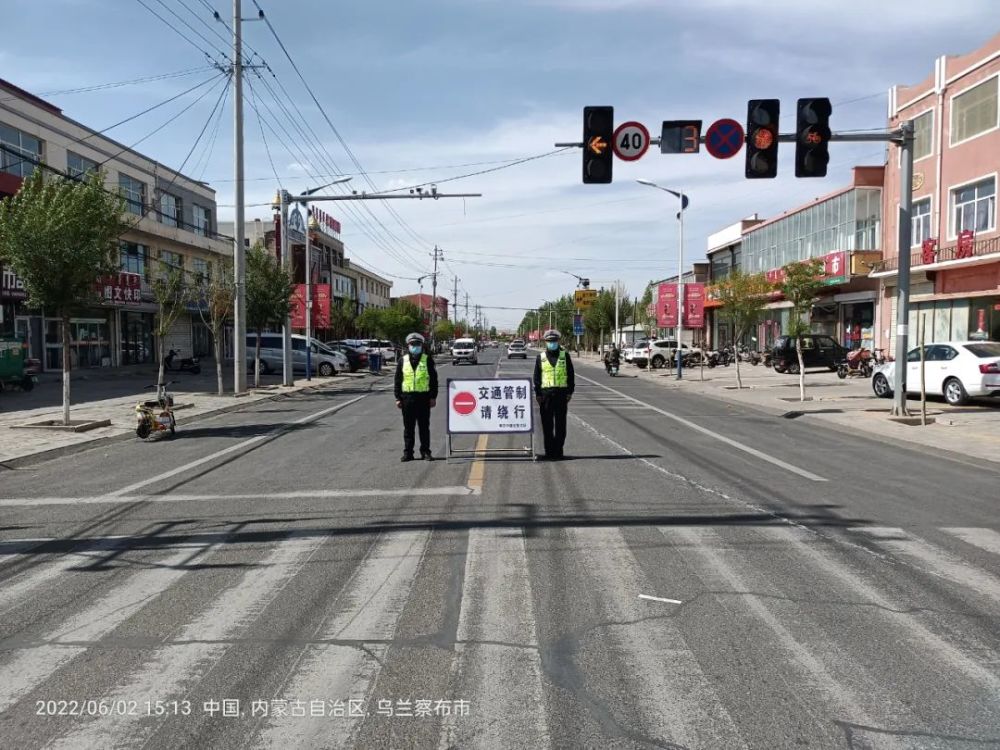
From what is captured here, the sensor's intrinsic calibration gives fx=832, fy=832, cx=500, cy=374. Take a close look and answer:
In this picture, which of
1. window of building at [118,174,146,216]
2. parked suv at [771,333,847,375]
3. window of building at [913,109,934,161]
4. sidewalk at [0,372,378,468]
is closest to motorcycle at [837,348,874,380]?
parked suv at [771,333,847,375]

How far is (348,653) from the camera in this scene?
4.28 metres

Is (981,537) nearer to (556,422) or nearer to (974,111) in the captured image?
(556,422)

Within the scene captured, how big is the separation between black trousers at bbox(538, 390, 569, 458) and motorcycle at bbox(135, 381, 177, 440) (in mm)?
7096

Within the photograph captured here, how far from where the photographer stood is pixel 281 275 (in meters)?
27.3

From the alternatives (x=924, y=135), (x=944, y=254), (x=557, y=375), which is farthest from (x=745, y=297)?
(x=557, y=375)

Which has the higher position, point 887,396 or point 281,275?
point 281,275

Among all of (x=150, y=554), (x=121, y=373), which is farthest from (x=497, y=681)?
(x=121, y=373)

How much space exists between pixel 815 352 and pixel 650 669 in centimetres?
3412

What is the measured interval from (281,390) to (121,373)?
37.6 feet

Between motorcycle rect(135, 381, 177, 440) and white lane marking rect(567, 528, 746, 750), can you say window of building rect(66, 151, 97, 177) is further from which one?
white lane marking rect(567, 528, 746, 750)

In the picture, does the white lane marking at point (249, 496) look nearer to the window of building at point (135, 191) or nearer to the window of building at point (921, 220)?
the window of building at point (921, 220)

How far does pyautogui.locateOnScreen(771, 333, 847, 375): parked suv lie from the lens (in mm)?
35406

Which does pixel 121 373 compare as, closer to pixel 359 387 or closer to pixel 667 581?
pixel 359 387

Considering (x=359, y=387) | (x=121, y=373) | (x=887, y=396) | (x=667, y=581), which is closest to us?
(x=667, y=581)
